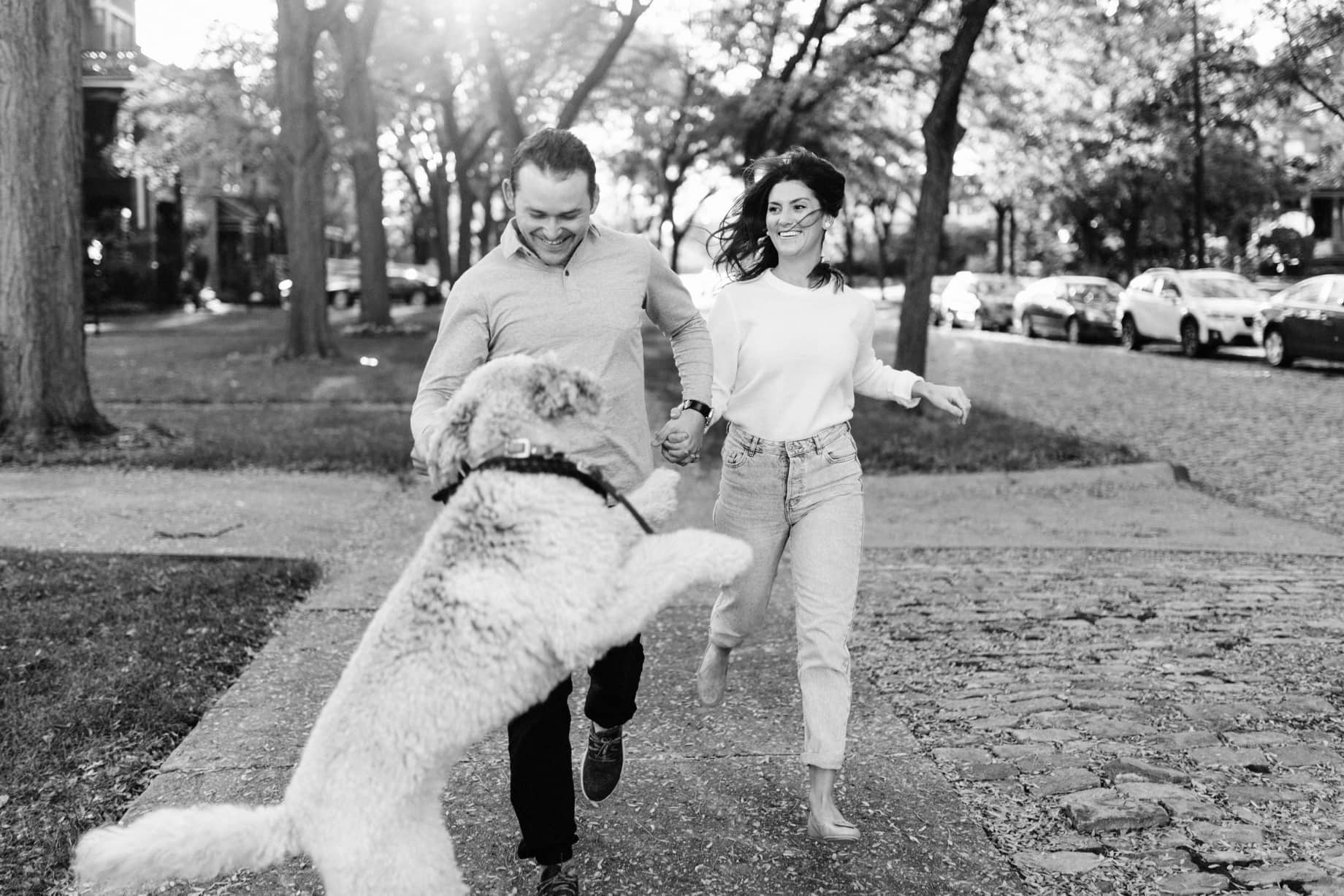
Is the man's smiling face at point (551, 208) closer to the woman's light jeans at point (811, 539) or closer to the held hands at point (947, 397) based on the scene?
the woman's light jeans at point (811, 539)

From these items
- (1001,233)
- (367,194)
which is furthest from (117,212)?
(1001,233)

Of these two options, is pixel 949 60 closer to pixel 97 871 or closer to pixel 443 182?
pixel 97 871

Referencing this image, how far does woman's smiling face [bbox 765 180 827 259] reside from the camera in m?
3.93

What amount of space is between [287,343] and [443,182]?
27.0 metres

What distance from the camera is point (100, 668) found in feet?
16.2

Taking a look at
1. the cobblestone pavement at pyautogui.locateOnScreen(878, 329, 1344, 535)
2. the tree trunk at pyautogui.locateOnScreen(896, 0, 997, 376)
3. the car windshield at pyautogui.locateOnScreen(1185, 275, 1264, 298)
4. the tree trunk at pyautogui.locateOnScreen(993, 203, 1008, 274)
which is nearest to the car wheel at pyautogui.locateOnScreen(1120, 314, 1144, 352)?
the cobblestone pavement at pyautogui.locateOnScreen(878, 329, 1344, 535)

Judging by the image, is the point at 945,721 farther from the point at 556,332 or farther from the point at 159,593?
the point at 159,593

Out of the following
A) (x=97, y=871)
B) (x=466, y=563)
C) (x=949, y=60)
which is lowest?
(x=97, y=871)

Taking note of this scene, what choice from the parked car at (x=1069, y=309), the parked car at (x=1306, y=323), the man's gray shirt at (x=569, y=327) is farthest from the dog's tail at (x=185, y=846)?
the parked car at (x=1069, y=309)

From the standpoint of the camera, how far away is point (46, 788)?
395cm

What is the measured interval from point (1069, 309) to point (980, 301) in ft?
19.7

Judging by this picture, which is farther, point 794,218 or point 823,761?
point 794,218

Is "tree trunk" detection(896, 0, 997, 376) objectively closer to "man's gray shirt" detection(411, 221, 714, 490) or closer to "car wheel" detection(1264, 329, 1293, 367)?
"man's gray shirt" detection(411, 221, 714, 490)

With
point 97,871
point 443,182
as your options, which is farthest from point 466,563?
point 443,182
